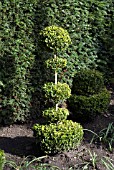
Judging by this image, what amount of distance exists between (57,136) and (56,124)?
22 cm

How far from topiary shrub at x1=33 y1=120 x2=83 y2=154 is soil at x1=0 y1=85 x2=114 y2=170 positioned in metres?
0.12

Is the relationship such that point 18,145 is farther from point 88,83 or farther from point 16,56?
point 88,83

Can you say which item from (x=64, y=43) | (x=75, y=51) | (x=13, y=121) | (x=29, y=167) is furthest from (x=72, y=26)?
(x=29, y=167)

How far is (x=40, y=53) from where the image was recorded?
227 inches

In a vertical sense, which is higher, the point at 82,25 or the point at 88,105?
the point at 82,25

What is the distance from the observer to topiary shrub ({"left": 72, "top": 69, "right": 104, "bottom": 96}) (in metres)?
5.80

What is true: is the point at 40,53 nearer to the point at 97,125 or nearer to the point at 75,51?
the point at 75,51

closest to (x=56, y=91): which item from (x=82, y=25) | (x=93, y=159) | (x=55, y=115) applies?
(x=55, y=115)

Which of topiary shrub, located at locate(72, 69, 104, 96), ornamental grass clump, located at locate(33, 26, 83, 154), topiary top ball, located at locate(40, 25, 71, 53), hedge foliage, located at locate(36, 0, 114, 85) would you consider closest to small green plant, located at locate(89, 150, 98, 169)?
ornamental grass clump, located at locate(33, 26, 83, 154)

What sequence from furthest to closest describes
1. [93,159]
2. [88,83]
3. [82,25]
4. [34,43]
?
[82,25]
[88,83]
[34,43]
[93,159]

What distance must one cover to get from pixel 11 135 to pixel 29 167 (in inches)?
38.0

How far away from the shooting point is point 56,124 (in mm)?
5059

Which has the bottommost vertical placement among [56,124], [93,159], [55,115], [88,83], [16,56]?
[93,159]

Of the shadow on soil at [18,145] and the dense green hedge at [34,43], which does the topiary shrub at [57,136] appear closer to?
the shadow on soil at [18,145]
